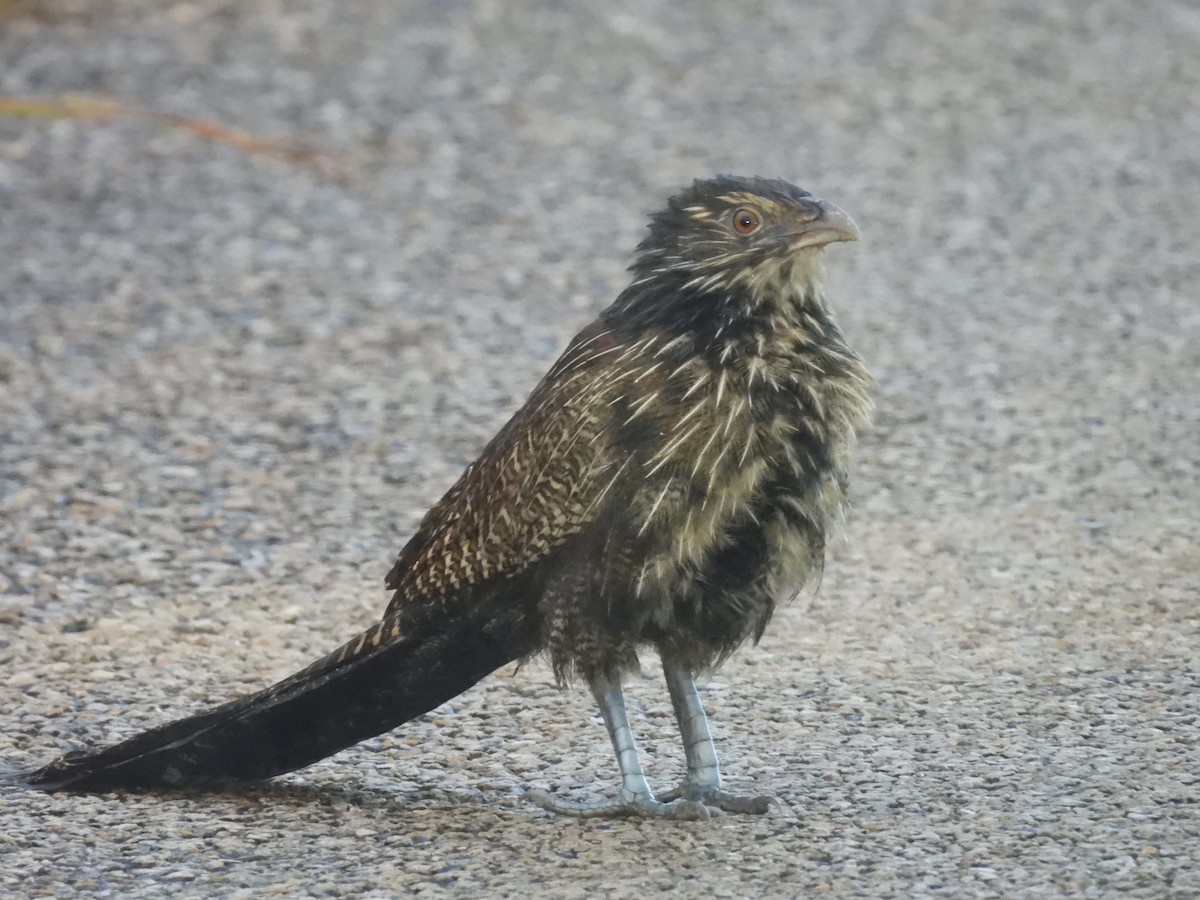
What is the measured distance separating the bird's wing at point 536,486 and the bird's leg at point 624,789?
0.44 m

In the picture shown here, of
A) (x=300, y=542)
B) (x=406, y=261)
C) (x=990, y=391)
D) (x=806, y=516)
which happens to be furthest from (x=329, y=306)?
(x=806, y=516)

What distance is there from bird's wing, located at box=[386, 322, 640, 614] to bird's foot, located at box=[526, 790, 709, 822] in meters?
0.68

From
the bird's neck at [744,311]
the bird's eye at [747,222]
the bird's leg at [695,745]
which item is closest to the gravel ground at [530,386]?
the bird's leg at [695,745]

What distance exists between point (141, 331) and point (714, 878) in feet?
19.2

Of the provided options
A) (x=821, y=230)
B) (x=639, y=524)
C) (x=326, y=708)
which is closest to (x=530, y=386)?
(x=326, y=708)

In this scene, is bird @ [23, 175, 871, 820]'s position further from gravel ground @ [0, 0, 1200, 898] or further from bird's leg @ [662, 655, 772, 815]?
gravel ground @ [0, 0, 1200, 898]

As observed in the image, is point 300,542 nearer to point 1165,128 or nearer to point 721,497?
point 721,497

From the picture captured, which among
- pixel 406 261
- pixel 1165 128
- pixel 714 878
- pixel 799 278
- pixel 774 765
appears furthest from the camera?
pixel 1165 128

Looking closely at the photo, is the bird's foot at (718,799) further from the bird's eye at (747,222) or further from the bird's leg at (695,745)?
the bird's eye at (747,222)

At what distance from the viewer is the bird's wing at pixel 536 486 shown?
486 centimetres

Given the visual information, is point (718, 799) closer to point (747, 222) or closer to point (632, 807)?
point (632, 807)

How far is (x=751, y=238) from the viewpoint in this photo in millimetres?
4980

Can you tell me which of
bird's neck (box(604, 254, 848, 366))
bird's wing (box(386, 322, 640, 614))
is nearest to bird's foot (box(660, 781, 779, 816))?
bird's wing (box(386, 322, 640, 614))

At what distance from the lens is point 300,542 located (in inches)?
286
